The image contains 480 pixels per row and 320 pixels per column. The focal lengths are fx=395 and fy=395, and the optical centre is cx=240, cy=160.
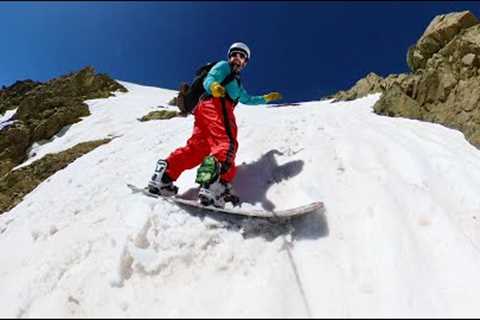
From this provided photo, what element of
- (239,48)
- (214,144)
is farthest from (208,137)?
(239,48)

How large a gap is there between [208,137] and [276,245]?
211 cm

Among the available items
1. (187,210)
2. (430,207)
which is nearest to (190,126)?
(187,210)

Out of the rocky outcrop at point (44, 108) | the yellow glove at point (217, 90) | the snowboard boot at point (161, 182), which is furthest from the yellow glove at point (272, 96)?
the rocky outcrop at point (44, 108)

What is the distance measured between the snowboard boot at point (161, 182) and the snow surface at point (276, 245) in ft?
0.90

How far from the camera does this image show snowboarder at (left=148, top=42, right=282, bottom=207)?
5.20 metres

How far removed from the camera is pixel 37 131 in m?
19.4

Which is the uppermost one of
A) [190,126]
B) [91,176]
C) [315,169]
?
[190,126]

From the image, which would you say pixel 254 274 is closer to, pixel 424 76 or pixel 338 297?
pixel 338 297

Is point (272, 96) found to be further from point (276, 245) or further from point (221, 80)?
point (276, 245)

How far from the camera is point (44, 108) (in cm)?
2372

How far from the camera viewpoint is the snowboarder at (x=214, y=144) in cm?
520

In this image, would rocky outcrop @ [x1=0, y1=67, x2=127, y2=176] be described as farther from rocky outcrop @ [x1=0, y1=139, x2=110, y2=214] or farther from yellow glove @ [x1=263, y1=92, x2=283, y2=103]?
yellow glove @ [x1=263, y1=92, x2=283, y2=103]

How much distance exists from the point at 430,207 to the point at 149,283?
144 inches

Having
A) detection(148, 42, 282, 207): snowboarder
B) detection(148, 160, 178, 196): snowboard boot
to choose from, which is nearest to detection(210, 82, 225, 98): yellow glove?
detection(148, 42, 282, 207): snowboarder
